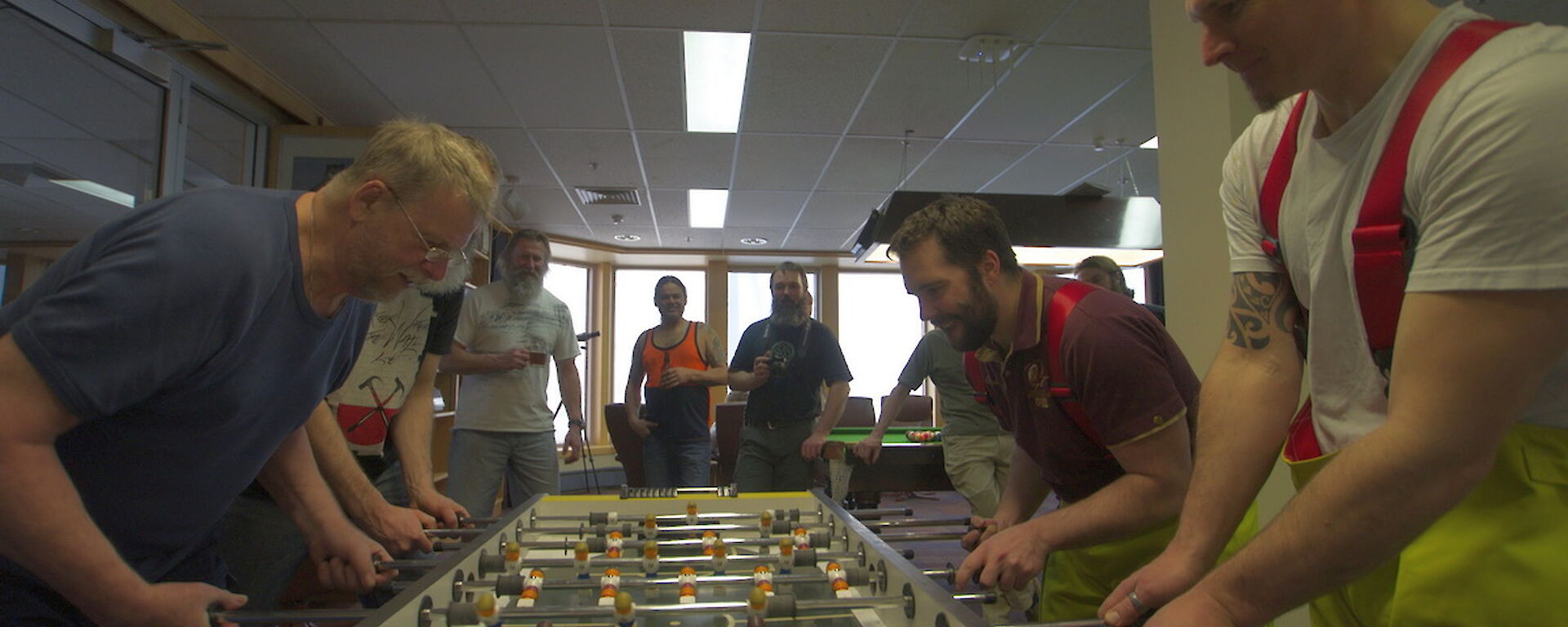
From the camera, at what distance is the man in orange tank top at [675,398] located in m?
3.84

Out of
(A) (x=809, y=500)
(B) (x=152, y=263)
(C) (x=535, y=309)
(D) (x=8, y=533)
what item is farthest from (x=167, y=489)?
(C) (x=535, y=309)

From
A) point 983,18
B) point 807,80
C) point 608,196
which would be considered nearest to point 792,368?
point 807,80

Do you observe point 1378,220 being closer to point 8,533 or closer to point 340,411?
point 8,533

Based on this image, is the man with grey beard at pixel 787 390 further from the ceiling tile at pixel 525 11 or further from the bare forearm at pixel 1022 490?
the bare forearm at pixel 1022 490

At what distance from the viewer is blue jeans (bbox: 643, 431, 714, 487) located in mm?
3869

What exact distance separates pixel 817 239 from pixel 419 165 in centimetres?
699

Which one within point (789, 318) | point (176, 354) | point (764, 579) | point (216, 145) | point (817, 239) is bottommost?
point (764, 579)

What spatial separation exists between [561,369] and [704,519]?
1936mm

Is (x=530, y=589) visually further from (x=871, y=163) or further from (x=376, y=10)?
(x=871, y=163)

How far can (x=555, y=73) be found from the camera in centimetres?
396

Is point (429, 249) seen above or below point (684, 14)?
below

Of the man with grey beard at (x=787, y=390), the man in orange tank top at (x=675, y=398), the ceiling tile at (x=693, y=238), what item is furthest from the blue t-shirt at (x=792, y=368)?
the ceiling tile at (x=693, y=238)

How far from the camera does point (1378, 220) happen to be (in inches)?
33.3

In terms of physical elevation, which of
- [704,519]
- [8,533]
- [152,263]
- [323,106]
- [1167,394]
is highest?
[323,106]
